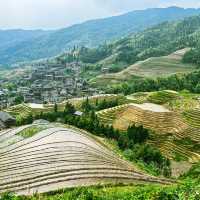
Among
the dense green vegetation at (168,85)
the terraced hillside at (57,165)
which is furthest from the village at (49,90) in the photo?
the terraced hillside at (57,165)

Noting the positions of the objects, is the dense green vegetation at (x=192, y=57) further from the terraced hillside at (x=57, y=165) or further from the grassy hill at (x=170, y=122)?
the terraced hillside at (x=57, y=165)

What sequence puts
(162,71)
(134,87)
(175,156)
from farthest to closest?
(162,71)
(134,87)
(175,156)

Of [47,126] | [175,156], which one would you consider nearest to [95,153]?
[47,126]

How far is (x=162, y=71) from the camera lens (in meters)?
136

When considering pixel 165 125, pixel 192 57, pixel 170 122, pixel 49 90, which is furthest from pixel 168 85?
pixel 192 57

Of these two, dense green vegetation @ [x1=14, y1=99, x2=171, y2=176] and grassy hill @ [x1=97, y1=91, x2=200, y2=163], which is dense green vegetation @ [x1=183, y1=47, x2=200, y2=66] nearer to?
grassy hill @ [x1=97, y1=91, x2=200, y2=163]

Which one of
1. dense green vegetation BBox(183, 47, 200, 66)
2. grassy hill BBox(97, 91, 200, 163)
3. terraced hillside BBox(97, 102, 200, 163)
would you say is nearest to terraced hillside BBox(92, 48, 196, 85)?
dense green vegetation BBox(183, 47, 200, 66)

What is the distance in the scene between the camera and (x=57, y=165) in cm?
3048

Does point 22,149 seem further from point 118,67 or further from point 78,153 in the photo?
point 118,67

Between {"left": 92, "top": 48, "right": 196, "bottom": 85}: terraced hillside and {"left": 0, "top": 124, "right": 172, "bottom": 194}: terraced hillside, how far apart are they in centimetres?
9011

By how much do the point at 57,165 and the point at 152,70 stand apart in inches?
4275

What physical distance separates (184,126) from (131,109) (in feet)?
25.2

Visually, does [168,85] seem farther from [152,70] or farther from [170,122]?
[152,70]

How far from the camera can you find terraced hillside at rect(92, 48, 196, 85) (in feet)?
426
